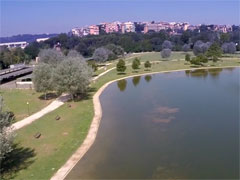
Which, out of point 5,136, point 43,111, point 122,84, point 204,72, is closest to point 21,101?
point 43,111

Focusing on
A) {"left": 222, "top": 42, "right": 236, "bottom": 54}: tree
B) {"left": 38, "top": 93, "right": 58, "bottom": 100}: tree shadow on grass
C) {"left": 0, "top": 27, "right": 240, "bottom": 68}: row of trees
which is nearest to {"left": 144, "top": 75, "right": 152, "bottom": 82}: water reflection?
{"left": 38, "top": 93, "right": 58, "bottom": 100}: tree shadow on grass

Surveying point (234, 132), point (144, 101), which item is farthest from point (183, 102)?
point (234, 132)

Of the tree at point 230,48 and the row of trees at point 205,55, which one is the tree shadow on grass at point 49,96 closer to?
the row of trees at point 205,55

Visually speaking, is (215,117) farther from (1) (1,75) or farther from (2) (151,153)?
(1) (1,75)

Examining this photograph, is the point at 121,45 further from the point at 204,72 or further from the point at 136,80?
the point at 136,80

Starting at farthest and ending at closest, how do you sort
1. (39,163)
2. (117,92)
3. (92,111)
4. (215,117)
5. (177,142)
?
1. (117,92)
2. (92,111)
3. (215,117)
4. (177,142)
5. (39,163)

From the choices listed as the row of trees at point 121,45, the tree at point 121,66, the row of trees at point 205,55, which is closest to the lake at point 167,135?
the tree at point 121,66
